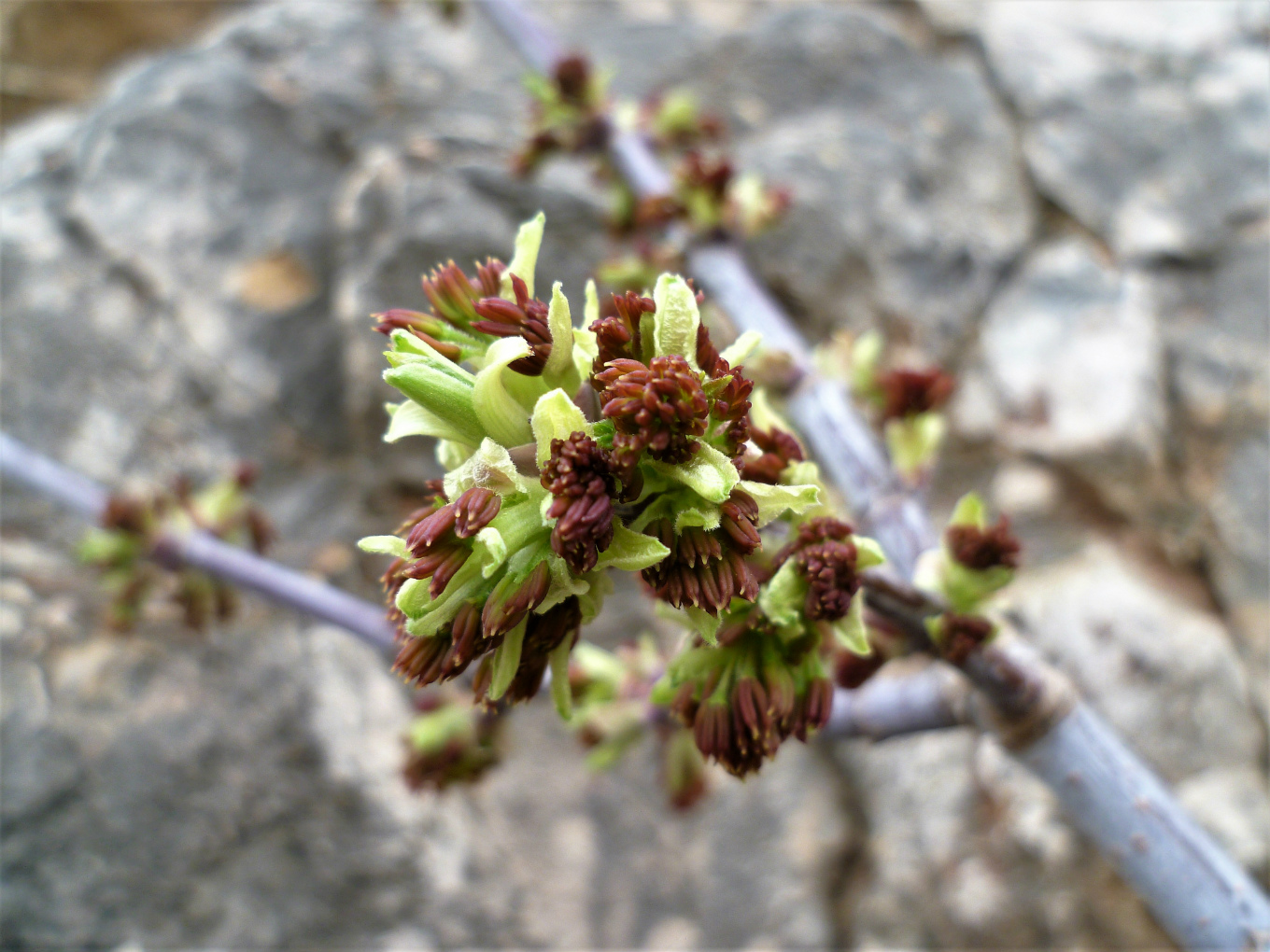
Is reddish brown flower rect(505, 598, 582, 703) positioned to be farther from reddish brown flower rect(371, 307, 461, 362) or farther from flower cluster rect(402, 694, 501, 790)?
flower cluster rect(402, 694, 501, 790)

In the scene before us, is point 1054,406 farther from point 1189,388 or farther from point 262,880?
point 262,880

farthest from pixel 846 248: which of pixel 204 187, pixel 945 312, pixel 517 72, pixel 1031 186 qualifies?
pixel 204 187

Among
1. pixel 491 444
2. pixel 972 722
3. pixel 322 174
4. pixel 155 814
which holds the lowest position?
pixel 155 814

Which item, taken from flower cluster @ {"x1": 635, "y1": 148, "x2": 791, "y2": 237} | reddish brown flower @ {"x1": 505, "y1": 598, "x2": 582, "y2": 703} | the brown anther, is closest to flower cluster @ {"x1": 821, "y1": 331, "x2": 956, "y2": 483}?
flower cluster @ {"x1": 635, "y1": 148, "x2": 791, "y2": 237}

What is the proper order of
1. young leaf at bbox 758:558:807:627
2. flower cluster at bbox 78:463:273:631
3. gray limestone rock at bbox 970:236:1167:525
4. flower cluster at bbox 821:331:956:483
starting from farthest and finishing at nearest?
gray limestone rock at bbox 970:236:1167:525 → flower cluster at bbox 78:463:273:631 → flower cluster at bbox 821:331:956:483 → young leaf at bbox 758:558:807:627

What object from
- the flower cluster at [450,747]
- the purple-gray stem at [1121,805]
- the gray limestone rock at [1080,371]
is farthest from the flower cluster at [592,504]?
the gray limestone rock at [1080,371]

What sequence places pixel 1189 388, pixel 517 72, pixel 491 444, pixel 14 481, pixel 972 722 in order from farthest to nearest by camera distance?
pixel 517 72, pixel 1189 388, pixel 14 481, pixel 972 722, pixel 491 444
